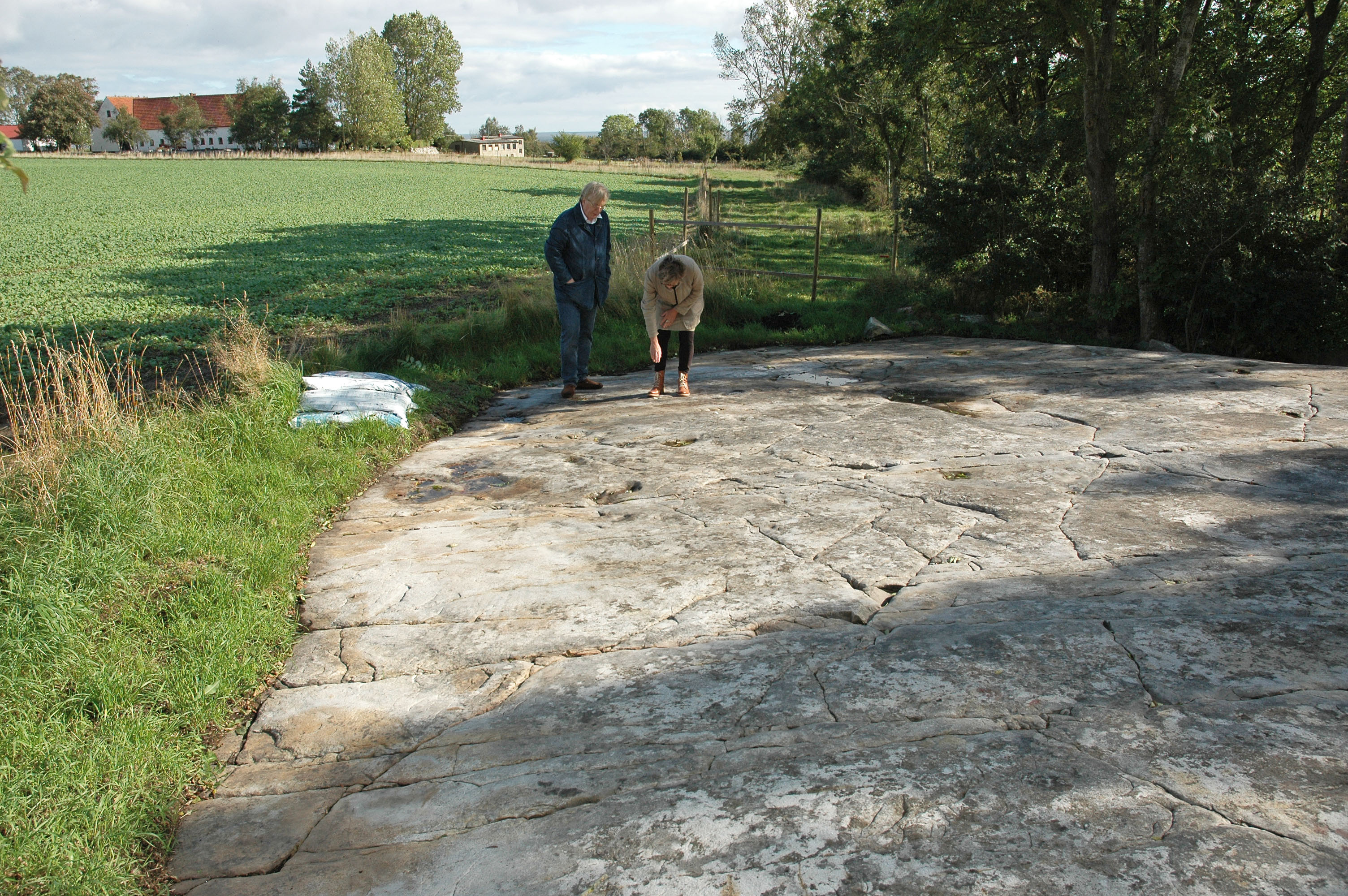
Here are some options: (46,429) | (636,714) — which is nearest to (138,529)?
(46,429)

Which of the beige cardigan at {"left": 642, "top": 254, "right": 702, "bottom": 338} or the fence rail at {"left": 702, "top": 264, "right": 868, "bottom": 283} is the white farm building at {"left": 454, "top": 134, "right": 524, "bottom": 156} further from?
the beige cardigan at {"left": 642, "top": 254, "right": 702, "bottom": 338}

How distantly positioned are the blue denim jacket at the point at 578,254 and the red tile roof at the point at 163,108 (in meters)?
114

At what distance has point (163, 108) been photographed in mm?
112375

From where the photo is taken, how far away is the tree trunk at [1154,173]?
1066cm

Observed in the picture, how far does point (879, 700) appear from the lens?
332 cm

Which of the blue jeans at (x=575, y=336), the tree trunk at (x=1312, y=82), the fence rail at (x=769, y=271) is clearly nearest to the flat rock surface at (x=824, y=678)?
the blue jeans at (x=575, y=336)

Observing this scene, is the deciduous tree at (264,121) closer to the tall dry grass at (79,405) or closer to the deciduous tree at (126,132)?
the deciduous tree at (126,132)

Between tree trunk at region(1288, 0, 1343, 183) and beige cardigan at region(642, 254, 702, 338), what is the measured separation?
1067 cm

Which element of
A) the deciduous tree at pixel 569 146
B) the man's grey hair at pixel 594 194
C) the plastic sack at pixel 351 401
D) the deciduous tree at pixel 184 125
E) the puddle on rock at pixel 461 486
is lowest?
the puddle on rock at pixel 461 486

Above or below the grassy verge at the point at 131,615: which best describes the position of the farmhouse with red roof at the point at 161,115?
above

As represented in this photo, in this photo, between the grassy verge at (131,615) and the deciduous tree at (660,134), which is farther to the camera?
the deciduous tree at (660,134)

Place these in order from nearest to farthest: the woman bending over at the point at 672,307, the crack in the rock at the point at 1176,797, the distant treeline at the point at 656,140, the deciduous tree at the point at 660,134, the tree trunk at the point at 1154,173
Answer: the crack in the rock at the point at 1176,797 → the woman bending over at the point at 672,307 → the tree trunk at the point at 1154,173 → the distant treeline at the point at 656,140 → the deciduous tree at the point at 660,134

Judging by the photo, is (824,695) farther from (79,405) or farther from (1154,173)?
(1154,173)

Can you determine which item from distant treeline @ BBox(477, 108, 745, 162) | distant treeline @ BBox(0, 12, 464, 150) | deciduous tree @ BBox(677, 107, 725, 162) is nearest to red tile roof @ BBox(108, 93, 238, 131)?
distant treeline @ BBox(0, 12, 464, 150)
